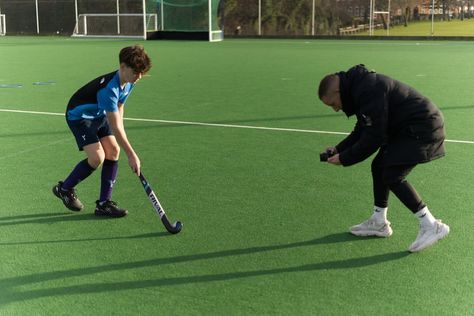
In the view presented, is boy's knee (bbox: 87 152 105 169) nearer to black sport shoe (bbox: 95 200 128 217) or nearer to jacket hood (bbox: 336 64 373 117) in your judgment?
black sport shoe (bbox: 95 200 128 217)

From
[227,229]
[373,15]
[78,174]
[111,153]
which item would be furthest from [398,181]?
[373,15]

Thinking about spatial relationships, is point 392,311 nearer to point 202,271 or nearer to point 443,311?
point 443,311

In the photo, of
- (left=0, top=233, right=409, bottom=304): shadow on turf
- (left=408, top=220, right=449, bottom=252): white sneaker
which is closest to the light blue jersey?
(left=0, top=233, right=409, bottom=304): shadow on turf

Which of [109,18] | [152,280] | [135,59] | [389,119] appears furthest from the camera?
[109,18]

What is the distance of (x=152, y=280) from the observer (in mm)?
3830

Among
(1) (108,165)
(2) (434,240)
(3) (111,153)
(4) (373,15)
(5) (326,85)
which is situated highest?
(4) (373,15)

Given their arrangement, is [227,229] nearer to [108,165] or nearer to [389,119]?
[108,165]

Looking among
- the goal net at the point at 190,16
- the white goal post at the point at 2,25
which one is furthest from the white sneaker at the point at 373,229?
the white goal post at the point at 2,25

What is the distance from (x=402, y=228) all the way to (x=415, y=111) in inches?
44.3

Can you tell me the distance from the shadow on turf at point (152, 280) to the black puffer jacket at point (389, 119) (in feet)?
2.26

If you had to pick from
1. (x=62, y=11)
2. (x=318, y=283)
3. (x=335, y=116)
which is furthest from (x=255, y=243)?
(x=62, y=11)

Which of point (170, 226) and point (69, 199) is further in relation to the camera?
point (69, 199)

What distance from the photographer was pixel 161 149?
7465 millimetres

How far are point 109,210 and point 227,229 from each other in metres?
1.06
